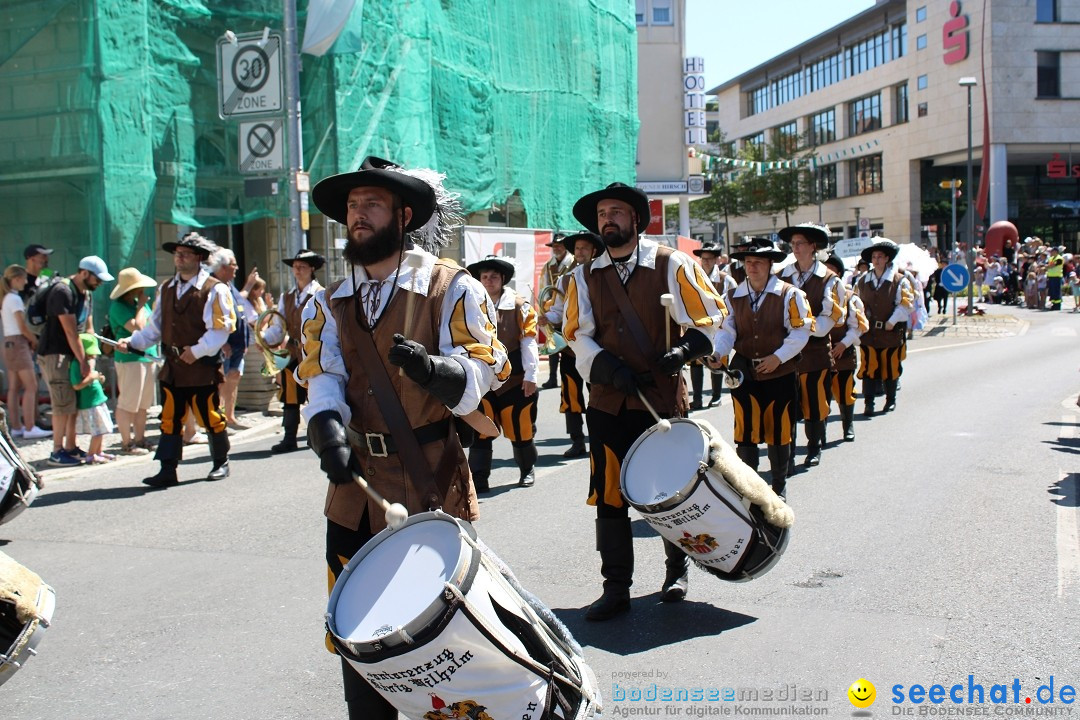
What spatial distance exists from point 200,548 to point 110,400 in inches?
Answer: 248

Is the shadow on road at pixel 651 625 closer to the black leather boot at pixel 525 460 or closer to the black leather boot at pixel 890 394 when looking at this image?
the black leather boot at pixel 525 460

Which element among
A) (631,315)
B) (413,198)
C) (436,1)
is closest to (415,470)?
(413,198)

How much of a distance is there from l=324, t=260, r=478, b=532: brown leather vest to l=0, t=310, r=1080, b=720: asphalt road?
1.03m

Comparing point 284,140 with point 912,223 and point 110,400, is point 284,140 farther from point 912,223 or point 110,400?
point 912,223

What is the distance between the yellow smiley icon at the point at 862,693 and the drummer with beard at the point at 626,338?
4.33 feet

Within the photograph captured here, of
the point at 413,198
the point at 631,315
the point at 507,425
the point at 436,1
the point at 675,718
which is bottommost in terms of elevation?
the point at 675,718

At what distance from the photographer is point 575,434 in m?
10.4

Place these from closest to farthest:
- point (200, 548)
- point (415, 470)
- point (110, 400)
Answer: point (415, 470) < point (200, 548) < point (110, 400)

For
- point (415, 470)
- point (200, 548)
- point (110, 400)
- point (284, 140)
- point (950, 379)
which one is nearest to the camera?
point (415, 470)

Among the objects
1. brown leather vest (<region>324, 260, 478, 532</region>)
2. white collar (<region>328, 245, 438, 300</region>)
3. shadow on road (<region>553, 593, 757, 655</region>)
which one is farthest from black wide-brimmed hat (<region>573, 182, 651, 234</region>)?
shadow on road (<region>553, 593, 757, 655</region>)

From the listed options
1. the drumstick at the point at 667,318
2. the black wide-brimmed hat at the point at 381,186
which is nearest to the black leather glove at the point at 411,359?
the black wide-brimmed hat at the point at 381,186

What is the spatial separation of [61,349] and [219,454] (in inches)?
73.0

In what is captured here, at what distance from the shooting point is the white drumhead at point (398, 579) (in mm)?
3014

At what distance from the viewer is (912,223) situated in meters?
61.1
